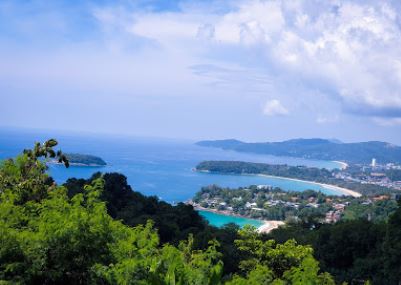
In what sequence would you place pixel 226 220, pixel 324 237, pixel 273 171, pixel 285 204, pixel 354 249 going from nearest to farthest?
pixel 354 249 < pixel 324 237 < pixel 226 220 < pixel 285 204 < pixel 273 171

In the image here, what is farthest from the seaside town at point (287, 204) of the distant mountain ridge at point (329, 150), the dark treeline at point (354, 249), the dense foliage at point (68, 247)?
the distant mountain ridge at point (329, 150)

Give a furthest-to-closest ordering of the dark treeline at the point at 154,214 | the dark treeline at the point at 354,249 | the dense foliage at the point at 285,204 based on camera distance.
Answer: the dense foliage at the point at 285,204, the dark treeline at the point at 154,214, the dark treeline at the point at 354,249

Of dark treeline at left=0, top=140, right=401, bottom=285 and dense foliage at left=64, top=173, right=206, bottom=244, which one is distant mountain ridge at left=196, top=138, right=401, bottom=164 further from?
dark treeline at left=0, top=140, right=401, bottom=285

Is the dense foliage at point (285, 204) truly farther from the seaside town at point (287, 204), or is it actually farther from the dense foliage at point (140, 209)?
the dense foliage at point (140, 209)

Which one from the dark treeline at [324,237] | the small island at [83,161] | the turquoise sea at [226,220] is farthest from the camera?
the small island at [83,161]

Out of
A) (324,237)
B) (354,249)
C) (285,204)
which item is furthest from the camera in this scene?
(285,204)

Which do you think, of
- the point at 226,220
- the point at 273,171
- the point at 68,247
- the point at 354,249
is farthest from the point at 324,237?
the point at 273,171

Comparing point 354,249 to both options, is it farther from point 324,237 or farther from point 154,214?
point 154,214

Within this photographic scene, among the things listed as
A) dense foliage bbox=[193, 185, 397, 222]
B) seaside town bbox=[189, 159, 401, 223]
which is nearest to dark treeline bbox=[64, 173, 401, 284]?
seaside town bbox=[189, 159, 401, 223]
